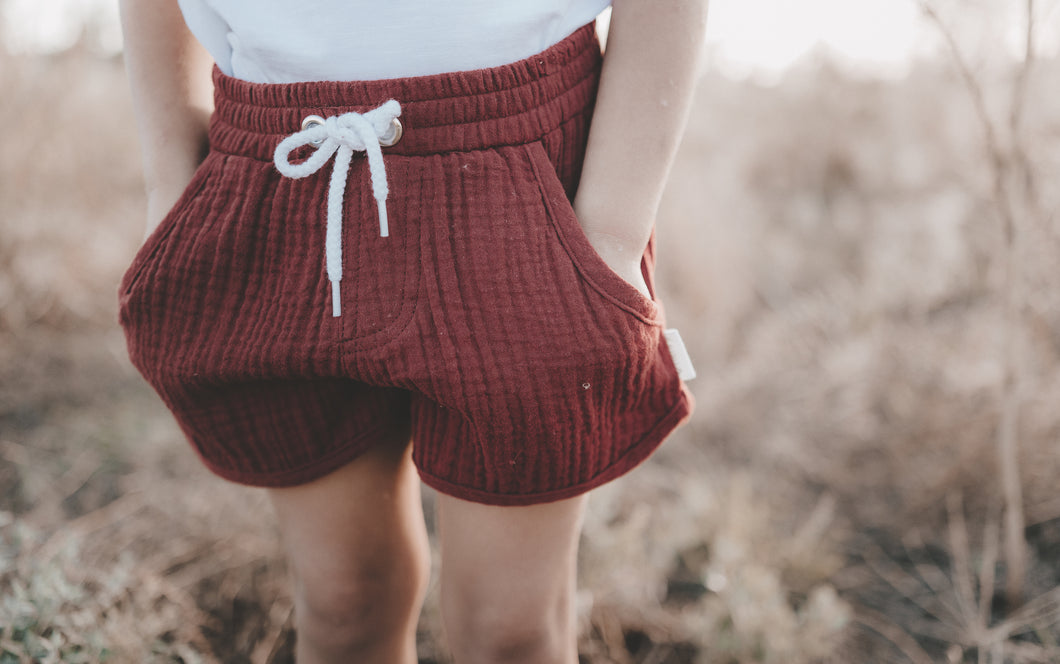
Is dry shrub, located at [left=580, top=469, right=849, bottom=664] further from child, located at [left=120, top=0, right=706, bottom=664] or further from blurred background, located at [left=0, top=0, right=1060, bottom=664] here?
child, located at [left=120, top=0, right=706, bottom=664]

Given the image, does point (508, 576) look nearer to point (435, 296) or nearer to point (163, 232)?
point (435, 296)

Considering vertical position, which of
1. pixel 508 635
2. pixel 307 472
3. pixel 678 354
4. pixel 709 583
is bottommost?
pixel 709 583

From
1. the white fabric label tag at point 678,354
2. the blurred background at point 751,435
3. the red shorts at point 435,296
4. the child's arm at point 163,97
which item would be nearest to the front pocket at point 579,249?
the red shorts at point 435,296

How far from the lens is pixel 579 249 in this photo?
0.74m

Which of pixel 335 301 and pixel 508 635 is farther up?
pixel 335 301

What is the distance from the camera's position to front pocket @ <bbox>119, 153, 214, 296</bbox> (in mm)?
856

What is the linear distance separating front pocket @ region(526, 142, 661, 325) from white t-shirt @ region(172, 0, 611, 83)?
13 centimetres

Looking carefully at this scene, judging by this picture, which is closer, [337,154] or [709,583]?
[337,154]

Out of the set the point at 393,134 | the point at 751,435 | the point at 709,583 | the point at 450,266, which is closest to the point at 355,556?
the point at 450,266

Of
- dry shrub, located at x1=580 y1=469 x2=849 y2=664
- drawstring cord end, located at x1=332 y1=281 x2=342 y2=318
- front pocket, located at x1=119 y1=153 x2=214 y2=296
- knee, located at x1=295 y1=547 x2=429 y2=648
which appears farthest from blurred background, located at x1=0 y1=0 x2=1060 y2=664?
drawstring cord end, located at x1=332 y1=281 x2=342 y2=318

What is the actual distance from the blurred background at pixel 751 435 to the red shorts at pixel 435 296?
0.72 metres

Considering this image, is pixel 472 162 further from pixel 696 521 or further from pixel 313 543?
pixel 696 521

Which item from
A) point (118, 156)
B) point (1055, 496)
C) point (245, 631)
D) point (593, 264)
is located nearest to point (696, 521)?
point (1055, 496)

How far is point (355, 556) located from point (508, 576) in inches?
10.7
